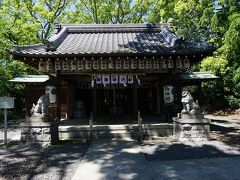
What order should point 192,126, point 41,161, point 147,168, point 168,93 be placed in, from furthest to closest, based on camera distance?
point 168,93 → point 192,126 → point 41,161 → point 147,168

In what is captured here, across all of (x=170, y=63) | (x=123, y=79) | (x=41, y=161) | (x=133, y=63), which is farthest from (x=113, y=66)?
(x=41, y=161)

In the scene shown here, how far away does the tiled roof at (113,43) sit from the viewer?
11.3 metres

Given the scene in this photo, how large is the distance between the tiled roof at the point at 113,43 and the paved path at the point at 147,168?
508 cm

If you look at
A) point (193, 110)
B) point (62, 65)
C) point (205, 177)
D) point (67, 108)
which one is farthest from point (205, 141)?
point (67, 108)

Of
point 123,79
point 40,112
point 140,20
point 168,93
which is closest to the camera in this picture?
point 40,112

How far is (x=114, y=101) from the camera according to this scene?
19.7m

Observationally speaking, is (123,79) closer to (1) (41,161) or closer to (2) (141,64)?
(2) (141,64)

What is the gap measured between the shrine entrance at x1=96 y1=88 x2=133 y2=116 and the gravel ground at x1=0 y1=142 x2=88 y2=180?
31.5ft

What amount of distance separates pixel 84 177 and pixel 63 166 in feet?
→ 3.96

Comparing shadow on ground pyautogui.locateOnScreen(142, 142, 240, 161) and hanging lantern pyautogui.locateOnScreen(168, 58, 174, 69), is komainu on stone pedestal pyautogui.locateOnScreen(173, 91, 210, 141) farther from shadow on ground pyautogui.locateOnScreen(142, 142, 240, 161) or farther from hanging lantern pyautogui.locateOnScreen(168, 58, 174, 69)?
hanging lantern pyautogui.locateOnScreen(168, 58, 174, 69)

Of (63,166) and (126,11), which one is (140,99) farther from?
(126,11)

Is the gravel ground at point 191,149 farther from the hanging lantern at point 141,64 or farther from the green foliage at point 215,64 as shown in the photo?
the green foliage at point 215,64

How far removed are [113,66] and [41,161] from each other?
19.8ft

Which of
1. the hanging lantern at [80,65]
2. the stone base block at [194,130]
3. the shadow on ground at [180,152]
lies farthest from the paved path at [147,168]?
the hanging lantern at [80,65]
